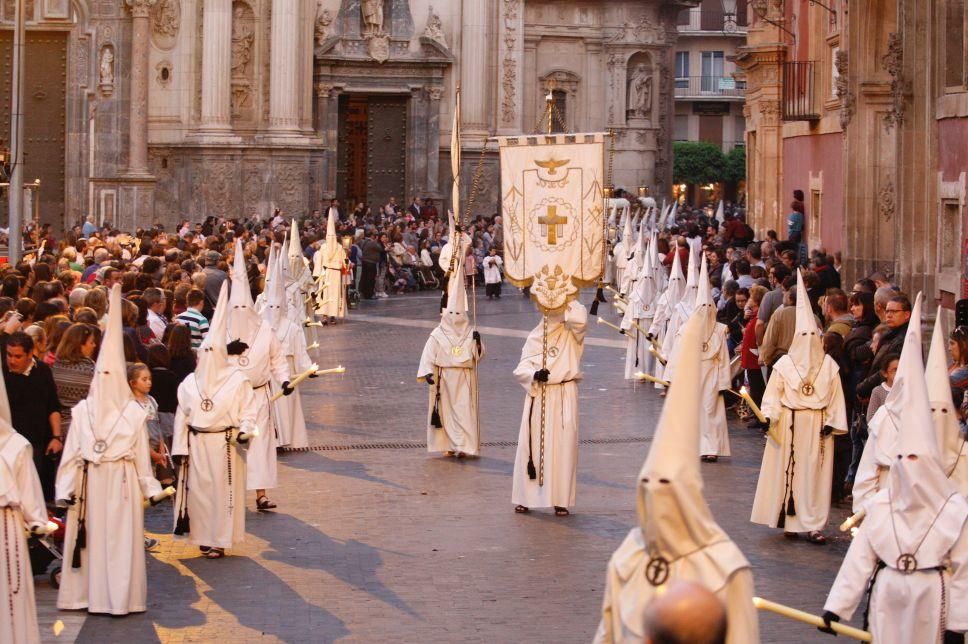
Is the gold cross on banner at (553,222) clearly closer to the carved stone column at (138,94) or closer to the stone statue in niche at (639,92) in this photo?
the carved stone column at (138,94)

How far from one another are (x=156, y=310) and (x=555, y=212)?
3.58 m

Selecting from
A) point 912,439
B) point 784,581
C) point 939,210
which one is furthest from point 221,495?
point 939,210

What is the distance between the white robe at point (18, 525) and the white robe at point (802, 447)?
19.6 feet

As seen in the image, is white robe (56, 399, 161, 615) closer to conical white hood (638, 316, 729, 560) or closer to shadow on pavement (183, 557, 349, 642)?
shadow on pavement (183, 557, 349, 642)

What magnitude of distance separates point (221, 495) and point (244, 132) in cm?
3145

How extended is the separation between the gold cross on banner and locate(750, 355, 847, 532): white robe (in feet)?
8.18

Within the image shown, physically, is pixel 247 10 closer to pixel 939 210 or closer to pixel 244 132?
pixel 244 132

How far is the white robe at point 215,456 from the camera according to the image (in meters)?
12.6

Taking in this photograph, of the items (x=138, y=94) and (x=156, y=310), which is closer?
(x=156, y=310)

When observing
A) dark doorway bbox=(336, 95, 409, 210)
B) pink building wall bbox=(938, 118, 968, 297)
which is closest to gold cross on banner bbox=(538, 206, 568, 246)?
pink building wall bbox=(938, 118, 968, 297)

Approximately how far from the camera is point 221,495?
1267 cm

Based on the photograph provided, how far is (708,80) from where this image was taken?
8969cm

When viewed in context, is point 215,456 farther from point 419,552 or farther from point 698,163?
point 698,163

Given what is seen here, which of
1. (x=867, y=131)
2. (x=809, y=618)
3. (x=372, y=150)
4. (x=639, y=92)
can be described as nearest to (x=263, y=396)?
(x=809, y=618)
